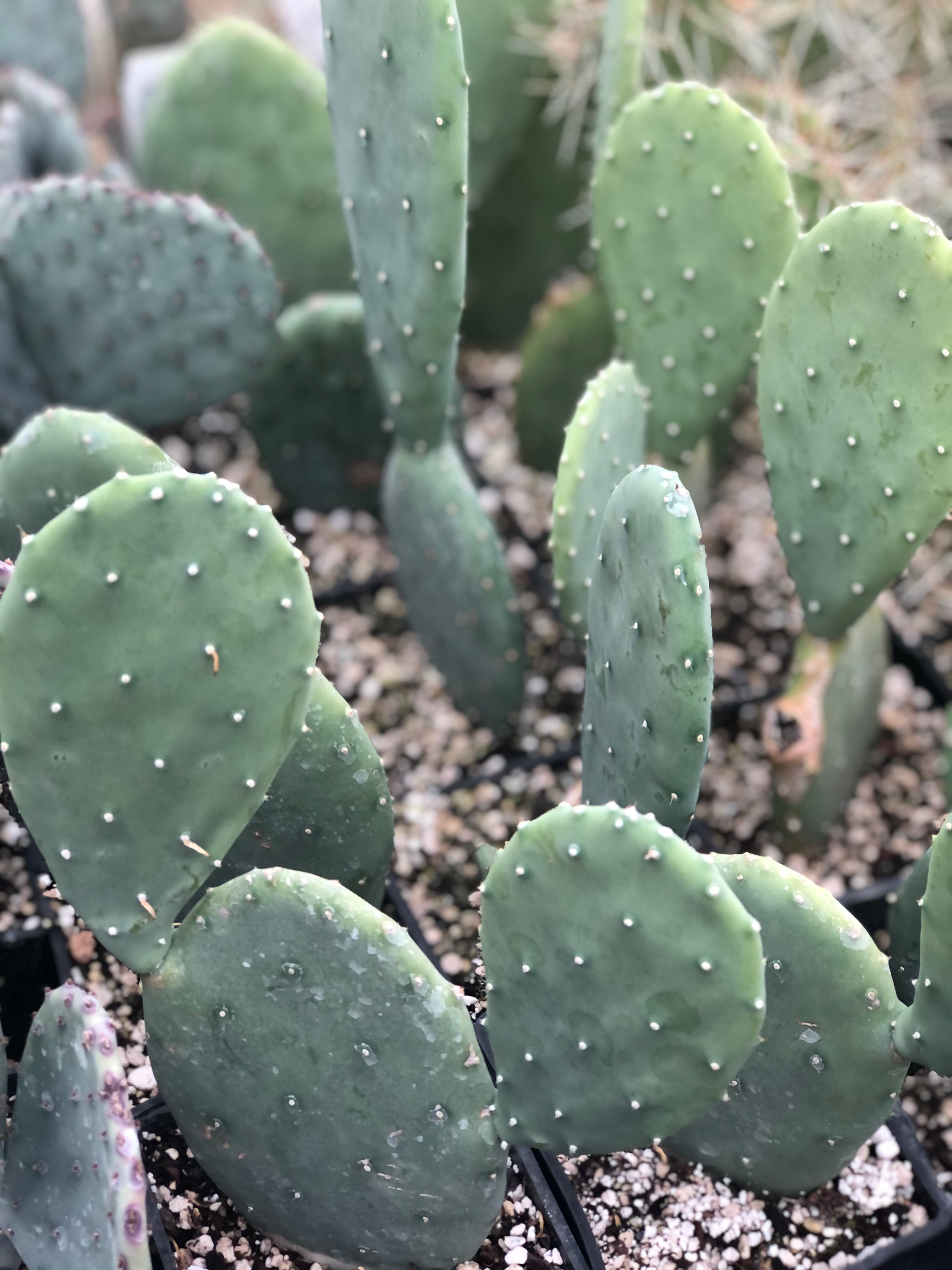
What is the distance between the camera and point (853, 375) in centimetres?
123

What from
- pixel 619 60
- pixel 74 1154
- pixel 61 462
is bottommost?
pixel 74 1154

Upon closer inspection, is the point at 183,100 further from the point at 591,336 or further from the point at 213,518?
the point at 213,518

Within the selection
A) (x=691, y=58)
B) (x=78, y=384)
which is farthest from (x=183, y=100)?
(x=691, y=58)

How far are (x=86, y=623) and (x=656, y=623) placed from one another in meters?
0.40

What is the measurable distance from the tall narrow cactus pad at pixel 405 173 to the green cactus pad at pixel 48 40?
1129 millimetres

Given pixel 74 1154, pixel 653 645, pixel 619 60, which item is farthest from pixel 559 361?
pixel 74 1154

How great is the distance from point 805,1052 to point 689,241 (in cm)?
86

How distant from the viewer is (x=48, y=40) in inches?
88.2

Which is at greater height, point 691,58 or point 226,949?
point 691,58

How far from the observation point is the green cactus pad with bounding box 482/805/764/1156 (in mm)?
834

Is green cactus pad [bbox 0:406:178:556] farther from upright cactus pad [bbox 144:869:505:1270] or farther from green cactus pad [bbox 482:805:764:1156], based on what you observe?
green cactus pad [bbox 482:805:764:1156]

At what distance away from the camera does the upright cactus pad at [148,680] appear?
0.87 metres

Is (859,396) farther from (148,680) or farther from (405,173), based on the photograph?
(148,680)

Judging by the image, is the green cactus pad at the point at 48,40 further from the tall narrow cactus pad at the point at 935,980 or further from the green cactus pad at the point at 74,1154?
the tall narrow cactus pad at the point at 935,980
